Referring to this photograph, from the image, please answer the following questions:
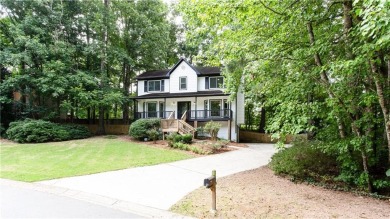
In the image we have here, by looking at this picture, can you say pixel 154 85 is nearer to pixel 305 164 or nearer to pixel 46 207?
pixel 305 164

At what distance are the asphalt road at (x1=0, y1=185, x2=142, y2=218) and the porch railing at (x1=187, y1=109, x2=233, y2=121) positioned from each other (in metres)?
16.4

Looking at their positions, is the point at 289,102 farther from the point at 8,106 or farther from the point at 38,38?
the point at 8,106

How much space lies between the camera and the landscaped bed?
17.0ft

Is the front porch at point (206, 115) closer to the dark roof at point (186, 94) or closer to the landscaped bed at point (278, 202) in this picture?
the dark roof at point (186, 94)

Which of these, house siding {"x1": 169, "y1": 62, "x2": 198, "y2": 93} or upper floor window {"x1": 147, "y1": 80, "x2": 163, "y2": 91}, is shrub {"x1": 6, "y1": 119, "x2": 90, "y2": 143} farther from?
house siding {"x1": 169, "y1": 62, "x2": 198, "y2": 93}

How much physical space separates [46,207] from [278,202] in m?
5.45

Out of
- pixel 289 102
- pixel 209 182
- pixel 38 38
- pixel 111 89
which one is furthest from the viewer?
pixel 111 89

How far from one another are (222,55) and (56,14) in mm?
19091

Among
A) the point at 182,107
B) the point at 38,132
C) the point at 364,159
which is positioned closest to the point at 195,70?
the point at 182,107

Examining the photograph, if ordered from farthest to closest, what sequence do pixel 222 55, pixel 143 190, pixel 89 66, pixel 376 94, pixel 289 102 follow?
1. pixel 89 66
2. pixel 222 55
3. pixel 289 102
4. pixel 143 190
5. pixel 376 94

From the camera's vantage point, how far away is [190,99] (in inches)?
923

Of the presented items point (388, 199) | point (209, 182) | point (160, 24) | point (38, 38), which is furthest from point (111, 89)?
point (388, 199)

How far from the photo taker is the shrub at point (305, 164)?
331 inches

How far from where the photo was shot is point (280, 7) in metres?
7.49
